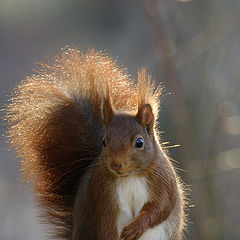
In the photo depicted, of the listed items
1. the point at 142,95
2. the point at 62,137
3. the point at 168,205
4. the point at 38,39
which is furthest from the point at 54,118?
the point at 38,39

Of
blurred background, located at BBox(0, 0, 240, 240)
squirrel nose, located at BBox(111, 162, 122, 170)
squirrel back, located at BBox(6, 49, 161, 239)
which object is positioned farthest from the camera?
blurred background, located at BBox(0, 0, 240, 240)

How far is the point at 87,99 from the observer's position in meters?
2.35

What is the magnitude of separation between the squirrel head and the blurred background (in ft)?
0.46

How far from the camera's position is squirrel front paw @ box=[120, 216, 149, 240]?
77.5 inches

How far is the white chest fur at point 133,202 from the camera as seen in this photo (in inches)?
78.7

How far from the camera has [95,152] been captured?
222 cm

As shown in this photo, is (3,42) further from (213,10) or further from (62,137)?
(62,137)

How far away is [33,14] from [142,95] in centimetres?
849

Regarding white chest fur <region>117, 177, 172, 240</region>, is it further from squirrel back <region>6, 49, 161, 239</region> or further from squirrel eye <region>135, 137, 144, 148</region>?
squirrel back <region>6, 49, 161, 239</region>

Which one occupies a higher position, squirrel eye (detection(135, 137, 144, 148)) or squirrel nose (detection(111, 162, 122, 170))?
squirrel eye (detection(135, 137, 144, 148))

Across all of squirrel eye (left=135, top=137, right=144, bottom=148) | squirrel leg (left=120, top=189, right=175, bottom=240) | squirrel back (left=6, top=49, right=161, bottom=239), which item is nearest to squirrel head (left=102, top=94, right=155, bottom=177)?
squirrel eye (left=135, top=137, right=144, bottom=148)

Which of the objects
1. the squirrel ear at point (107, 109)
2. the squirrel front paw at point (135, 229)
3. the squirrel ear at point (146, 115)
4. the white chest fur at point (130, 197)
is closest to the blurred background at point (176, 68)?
the squirrel ear at point (146, 115)

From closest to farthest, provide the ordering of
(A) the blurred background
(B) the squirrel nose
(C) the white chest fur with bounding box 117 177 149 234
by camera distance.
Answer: (B) the squirrel nose
(C) the white chest fur with bounding box 117 177 149 234
(A) the blurred background

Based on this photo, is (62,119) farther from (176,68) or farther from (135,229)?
(176,68)
